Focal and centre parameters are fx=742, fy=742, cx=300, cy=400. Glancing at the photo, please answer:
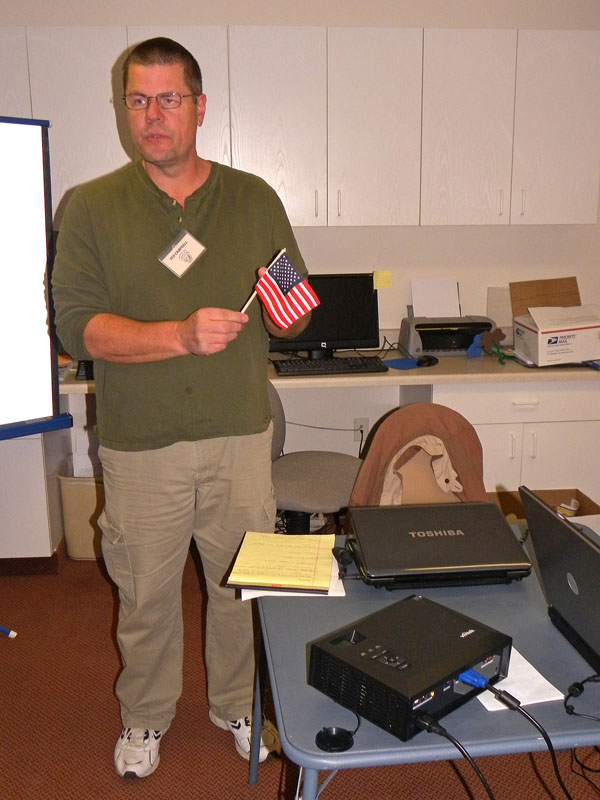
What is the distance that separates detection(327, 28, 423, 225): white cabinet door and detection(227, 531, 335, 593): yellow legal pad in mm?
2042

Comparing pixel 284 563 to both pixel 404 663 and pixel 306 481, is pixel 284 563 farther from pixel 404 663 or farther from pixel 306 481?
pixel 306 481

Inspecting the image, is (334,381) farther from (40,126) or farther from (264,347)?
(40,126)

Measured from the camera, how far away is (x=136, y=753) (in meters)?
2.06

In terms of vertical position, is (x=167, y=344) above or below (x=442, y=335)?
above

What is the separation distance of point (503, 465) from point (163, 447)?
6.14ft

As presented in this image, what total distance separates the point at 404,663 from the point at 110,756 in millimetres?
1406

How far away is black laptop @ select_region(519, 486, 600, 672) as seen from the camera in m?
1.17

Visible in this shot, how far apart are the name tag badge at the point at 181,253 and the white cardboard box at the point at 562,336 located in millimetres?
1928

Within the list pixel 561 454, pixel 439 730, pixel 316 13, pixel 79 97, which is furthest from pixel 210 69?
pixel 439 730

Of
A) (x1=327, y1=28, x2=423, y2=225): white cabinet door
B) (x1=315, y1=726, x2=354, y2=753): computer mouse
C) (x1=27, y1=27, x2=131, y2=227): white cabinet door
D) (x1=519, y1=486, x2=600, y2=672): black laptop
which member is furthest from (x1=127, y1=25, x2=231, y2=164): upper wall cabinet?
(x1=315, y1=726, x2=354, y2=753): computer mouse

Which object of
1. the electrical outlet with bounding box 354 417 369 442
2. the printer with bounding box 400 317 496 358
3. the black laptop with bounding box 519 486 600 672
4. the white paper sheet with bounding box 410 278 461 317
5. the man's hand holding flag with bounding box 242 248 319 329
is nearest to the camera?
the black laptop with bounding box 519 486 600 672

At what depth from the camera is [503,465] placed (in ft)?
10.7

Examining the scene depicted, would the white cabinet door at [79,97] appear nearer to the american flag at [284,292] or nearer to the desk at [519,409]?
the desk at [519,409]

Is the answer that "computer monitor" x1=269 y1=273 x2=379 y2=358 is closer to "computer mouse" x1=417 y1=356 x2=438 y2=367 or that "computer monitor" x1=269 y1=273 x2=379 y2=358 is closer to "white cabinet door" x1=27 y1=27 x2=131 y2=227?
"computer mouse" x1=417 y1=356 x2=438 y2=367
